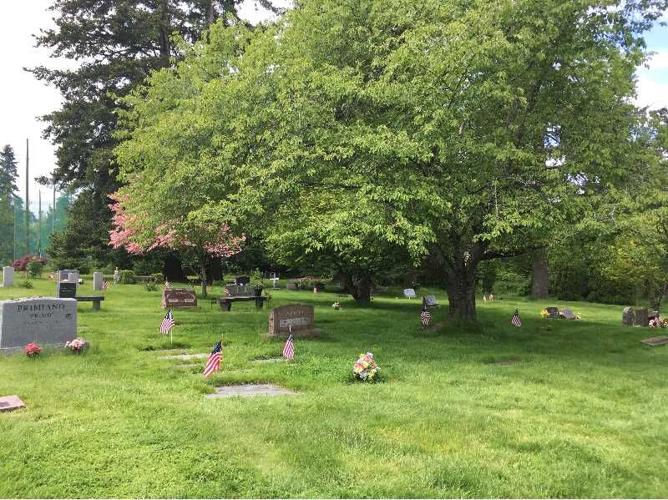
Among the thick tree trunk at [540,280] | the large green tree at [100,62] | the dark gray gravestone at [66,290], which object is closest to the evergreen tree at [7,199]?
the large green tree at [100,62]

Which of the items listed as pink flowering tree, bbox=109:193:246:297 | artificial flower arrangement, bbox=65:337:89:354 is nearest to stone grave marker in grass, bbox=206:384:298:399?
artificial flower arrangement, bbox=65:337:89:354

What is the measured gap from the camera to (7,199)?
7969 centimetres

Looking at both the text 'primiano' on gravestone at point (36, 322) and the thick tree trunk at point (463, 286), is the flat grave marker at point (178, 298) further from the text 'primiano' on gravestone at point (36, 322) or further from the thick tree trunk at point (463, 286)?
the thick tree trunk at point (463, 286)

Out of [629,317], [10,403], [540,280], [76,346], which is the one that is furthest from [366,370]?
[540,280]

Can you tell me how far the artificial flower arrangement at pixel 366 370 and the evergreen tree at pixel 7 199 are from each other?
6997 cm

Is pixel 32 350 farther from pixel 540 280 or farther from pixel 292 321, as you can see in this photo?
pixel 540 280

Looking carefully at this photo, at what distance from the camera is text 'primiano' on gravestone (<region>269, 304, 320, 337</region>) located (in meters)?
13.2

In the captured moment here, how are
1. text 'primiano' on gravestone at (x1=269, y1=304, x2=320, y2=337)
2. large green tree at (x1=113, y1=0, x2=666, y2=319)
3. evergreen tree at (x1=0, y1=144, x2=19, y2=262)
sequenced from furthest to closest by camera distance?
evergreen tree at (x1=0, y1=144, x2=19, y2=262)
text 'primiano' on gravestone at (x1=269, y1=304, x2=320, y2=337)
large green tree at (x1=113, y1=0, x2=666, y2=319)

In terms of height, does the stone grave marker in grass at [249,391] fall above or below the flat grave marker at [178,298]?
below

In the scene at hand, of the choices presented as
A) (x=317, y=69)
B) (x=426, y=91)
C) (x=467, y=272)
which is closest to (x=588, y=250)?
(x=467, y=272)

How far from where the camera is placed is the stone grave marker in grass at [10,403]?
662 cm

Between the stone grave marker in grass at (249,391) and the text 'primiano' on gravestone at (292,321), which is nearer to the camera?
the stone grave marker in grass at (249,391)

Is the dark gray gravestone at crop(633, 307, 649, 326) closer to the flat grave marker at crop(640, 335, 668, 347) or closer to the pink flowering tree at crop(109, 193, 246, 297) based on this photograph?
the flat grave marker at crop(640, 335, 668, 347)

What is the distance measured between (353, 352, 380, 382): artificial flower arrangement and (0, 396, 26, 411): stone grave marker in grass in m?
4.69
